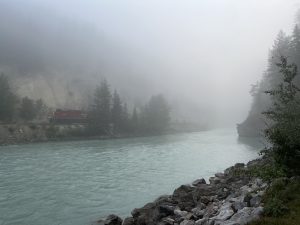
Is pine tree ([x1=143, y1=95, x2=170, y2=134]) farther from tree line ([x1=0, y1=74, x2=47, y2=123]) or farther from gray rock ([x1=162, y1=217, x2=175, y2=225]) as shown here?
gray rock ([x1=162, y1=217, x2=175, y2=225])

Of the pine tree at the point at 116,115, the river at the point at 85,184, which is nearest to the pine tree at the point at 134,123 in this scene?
the pine tree at the point at 116,115

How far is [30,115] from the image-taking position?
363ft

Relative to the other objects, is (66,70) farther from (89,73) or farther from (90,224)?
(90,224)

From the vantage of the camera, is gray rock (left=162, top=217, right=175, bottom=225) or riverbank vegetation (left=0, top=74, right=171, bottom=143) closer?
gray rock (left=162, top=217, right=175, bottom=225)

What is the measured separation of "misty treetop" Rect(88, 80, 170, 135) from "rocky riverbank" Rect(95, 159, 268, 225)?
8713cm

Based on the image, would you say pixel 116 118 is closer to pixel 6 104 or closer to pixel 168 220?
pixel 6 104

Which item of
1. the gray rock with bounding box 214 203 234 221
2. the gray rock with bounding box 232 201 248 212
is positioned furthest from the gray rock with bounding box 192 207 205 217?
the gray rock with bounding box 232 201 248 212

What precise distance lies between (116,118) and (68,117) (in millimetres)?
15417

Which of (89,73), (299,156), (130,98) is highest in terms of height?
(89,73)

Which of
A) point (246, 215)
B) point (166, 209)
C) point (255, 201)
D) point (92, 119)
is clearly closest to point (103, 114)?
point (92, 119)

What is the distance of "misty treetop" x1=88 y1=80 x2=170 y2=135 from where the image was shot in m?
115

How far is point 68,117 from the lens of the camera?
117m

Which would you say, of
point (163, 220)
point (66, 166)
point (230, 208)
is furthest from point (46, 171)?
point (230, 208)

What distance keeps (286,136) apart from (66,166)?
37035mm
